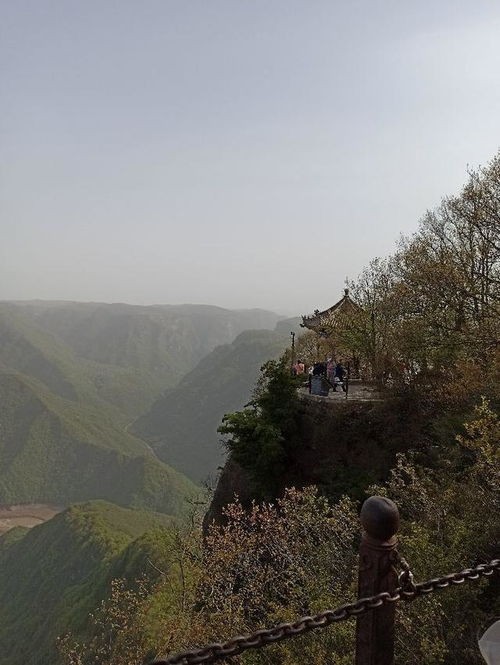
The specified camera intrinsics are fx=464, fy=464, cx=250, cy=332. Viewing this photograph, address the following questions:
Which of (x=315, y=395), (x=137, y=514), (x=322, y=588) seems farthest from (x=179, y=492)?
(x=322, y=588)

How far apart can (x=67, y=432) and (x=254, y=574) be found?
6535 inches

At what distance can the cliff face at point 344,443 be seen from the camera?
17.4 m

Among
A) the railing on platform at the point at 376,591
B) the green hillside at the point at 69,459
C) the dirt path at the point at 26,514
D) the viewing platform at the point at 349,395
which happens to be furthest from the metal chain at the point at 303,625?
the dirt path at the point at 26,514

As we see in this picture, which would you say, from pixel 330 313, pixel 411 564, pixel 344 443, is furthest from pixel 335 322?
pixel 411 564

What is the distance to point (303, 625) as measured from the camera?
2.27 metres

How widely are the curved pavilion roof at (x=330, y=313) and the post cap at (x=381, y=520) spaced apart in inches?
962

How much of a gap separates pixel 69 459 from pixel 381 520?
170 m

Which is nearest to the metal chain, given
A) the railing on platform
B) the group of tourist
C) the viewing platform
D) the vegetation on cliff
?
the railing on platform

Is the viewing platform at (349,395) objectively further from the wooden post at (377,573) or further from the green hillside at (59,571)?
the green hillside at (59,571)

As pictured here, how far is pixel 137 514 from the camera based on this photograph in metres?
103

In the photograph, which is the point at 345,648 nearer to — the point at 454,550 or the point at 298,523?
the point at 454,550

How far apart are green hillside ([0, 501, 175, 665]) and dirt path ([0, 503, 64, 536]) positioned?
15859 mm

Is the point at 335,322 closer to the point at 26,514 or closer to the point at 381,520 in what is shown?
the point at 381,520

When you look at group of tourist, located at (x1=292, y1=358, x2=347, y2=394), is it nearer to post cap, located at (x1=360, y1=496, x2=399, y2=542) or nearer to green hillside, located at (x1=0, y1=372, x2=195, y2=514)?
post cap, located at (x1=360, y1=496, x2=399, y2=542)
